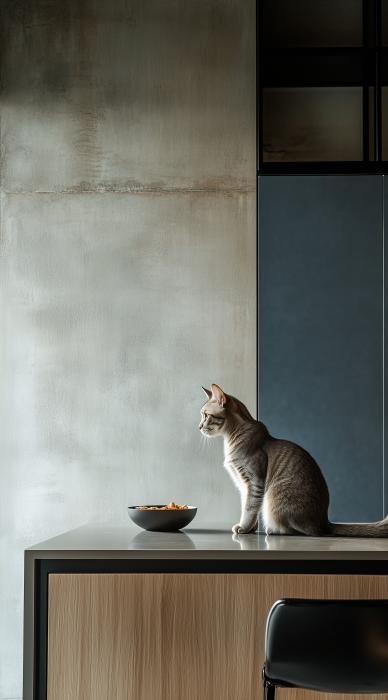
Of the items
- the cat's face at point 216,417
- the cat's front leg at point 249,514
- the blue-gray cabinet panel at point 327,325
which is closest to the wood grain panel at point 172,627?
the cat's front leg at point 249,514

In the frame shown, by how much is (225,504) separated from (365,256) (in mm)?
1269

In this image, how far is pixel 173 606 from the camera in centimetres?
171

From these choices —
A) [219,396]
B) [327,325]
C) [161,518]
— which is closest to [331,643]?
[161,518]

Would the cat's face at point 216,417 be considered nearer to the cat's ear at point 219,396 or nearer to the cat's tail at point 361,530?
the cat's ear at point 219,396

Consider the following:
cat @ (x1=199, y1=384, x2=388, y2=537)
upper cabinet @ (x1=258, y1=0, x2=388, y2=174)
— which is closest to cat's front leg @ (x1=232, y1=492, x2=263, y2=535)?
cat @ (x1=199, y1=384, x2=388, y2=537)

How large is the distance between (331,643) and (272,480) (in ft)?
2.39

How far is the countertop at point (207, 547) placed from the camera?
5.54ft

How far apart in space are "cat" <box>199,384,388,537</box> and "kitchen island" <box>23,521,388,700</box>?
1.05ft

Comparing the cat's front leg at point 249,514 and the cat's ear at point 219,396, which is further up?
the cat's ear at point 219,396

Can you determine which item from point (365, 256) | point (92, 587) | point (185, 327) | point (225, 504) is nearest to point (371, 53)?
point (365, 256)

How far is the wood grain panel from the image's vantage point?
1.69 m

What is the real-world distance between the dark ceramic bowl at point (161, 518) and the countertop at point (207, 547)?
0.07 meters

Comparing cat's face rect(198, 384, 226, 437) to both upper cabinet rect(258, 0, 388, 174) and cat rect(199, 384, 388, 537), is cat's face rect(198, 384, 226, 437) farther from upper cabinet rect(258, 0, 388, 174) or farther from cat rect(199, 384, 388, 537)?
upper cabinet rect(258, 0, 388, 174)

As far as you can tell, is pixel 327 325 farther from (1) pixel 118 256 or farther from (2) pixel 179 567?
(2) pixel 179 567
